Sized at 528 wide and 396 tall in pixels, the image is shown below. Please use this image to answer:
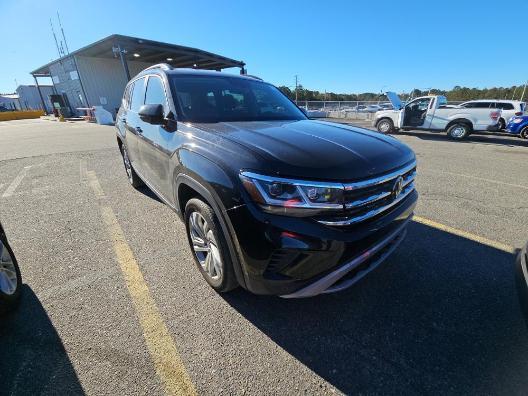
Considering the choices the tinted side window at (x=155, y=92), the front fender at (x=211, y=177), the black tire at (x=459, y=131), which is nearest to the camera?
the front fender at (x=211, y=177)

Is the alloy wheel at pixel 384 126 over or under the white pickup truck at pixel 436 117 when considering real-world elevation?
under

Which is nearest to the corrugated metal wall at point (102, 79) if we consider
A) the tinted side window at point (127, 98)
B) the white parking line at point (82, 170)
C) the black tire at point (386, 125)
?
the white parking line at point (82, 170)

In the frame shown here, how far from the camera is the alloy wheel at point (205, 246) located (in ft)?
7.24

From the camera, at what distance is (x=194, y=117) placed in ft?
8.64

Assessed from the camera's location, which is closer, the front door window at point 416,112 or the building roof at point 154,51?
the front door window at point 416,112

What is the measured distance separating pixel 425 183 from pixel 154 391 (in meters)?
5.55

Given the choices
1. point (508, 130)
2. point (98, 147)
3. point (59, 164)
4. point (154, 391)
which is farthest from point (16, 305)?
point (508, 130)

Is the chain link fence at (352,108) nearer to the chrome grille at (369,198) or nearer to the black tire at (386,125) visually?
the black tire at (386,125)

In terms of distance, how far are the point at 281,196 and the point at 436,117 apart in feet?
47.0

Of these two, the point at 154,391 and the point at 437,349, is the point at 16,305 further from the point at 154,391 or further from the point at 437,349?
the point at 437,349

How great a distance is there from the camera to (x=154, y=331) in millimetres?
2057

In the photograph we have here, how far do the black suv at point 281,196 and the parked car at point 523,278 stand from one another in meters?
0.72

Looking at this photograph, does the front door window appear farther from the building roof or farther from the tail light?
the building roof

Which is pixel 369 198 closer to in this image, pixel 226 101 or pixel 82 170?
pixel 226 101
